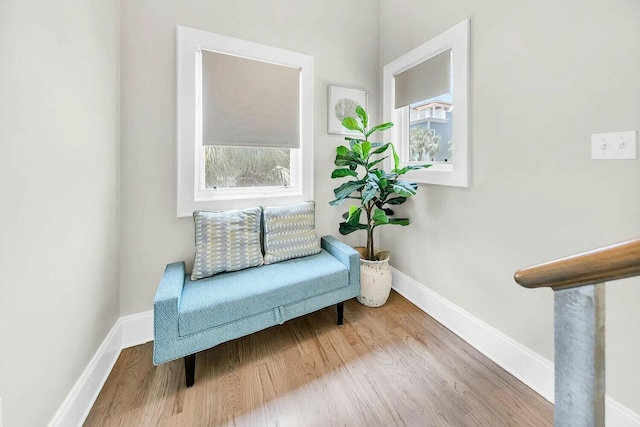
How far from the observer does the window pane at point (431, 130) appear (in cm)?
210

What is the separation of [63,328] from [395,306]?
2.24m

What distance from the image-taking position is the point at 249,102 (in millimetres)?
2168

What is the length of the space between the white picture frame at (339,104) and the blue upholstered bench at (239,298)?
3.85 feet

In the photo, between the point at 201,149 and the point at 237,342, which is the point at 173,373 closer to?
the point at 237,342

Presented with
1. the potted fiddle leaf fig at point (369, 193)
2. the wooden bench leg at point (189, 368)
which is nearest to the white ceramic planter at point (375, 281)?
the potted fiddle leaf fig at point (369, 193)

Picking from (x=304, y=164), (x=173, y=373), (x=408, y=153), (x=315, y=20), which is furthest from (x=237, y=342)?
(x=315, y=20)

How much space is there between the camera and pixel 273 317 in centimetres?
173

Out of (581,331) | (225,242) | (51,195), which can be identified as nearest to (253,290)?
(225,242)

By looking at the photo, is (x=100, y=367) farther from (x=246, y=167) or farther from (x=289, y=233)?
(x=246, y=167)

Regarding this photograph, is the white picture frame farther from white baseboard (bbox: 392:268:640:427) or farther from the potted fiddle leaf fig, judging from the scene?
white baseboard (bbox: 392:268:640:427)

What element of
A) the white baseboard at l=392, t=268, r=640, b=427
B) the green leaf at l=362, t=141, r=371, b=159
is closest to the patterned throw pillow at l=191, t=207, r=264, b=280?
the green leaf at l=362, t=141, r=371, b=159

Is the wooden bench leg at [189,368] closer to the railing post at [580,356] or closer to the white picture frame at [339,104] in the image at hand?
the railing post at [580,356]

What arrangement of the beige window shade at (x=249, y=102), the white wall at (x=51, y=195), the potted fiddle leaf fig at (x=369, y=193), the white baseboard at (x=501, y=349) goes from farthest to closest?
the potted fiddle leaf fig at (x=369, y=193)
the beige window shade at (x=249, y=102)
the white baseboard at (x=501, y=349)
the white wall at (x=51, y=195)

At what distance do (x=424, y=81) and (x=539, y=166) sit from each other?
3.91 feet
